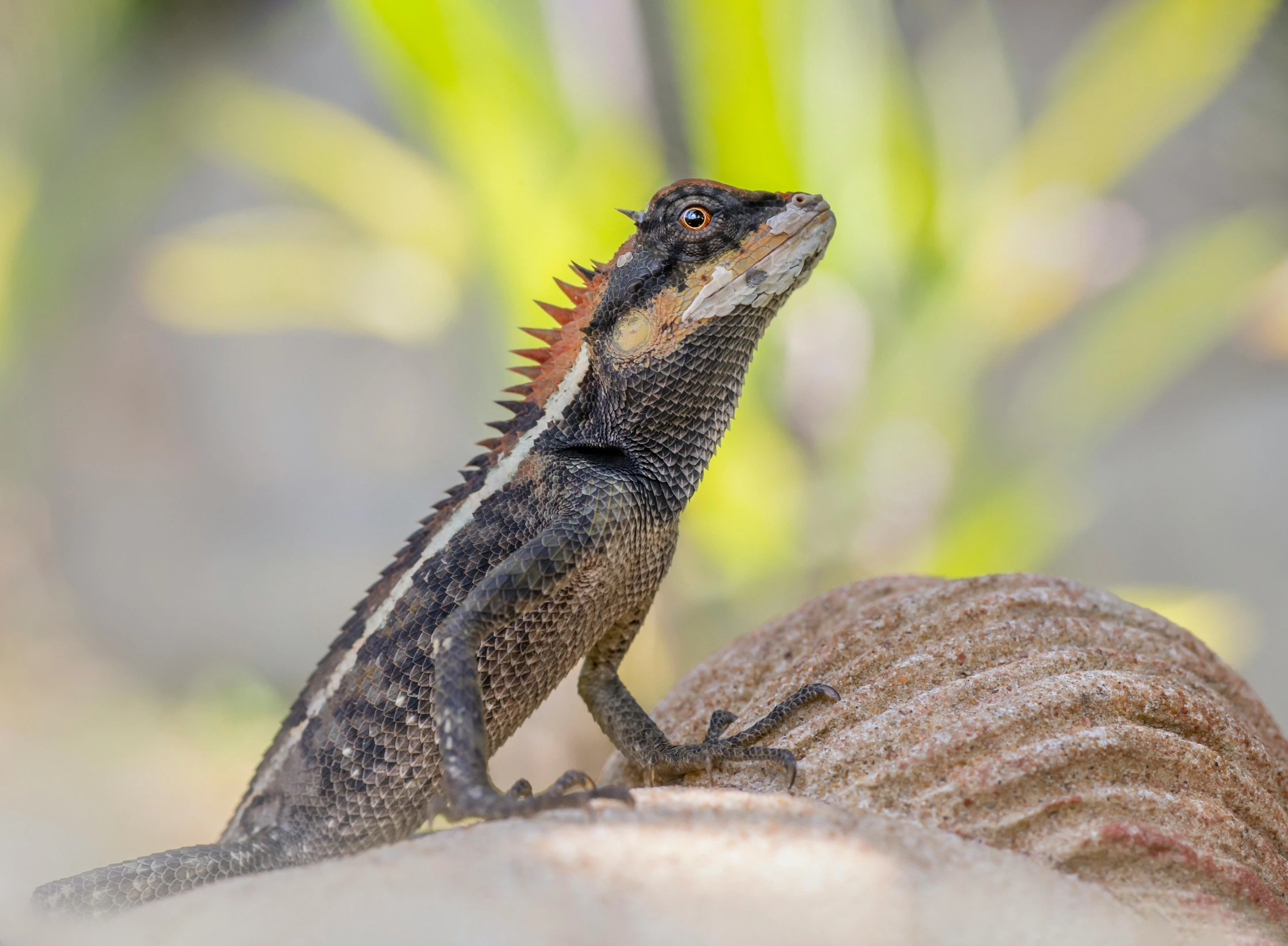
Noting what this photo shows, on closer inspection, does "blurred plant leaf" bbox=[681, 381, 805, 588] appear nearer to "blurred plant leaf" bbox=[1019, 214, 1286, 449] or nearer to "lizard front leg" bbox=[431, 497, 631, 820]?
"blurred plant leaf" bbox=[1019, 214, 1286, 449]

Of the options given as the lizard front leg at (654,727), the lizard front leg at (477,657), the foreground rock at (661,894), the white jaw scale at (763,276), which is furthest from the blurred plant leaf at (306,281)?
the foreground rock at (661,894)

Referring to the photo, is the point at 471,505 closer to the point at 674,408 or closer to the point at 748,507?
the point at 674,408

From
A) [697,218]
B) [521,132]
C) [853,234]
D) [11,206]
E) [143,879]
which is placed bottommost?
[143,879]

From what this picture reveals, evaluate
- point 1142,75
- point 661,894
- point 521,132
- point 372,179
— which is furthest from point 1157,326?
point 661,894

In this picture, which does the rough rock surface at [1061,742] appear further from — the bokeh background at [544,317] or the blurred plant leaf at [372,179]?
the blurred plant leaf at [372,179]

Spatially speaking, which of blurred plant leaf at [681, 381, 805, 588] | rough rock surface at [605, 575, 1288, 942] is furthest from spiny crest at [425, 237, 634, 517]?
blurred plant leaf at [681, 381, 805, 588]
